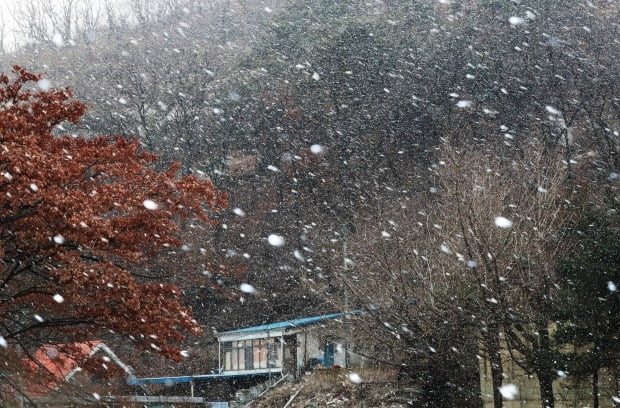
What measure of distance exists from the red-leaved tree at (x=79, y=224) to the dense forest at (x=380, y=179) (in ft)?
0.27

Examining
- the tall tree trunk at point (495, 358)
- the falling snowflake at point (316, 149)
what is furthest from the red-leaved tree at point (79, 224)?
the falling snowflake at point (316, 149)

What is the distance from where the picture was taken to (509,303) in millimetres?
15414

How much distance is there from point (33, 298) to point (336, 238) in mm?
21954

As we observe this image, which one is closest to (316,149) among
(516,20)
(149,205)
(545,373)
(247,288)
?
(247,288)

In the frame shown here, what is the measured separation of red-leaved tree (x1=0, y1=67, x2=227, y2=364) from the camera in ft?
36.0

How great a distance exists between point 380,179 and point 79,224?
27.4 metres

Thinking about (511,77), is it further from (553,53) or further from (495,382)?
(495,382)

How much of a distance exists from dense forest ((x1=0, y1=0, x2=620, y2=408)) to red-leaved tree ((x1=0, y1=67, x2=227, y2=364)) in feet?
0.27

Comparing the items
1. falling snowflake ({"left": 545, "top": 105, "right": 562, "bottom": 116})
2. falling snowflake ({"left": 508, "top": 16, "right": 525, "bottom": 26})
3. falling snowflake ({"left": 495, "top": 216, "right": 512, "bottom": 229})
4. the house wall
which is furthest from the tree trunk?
falling snowflake ({"left": 508, "top": 16, "right": 525, "bottom": 26})

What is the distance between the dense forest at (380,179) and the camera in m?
14.5

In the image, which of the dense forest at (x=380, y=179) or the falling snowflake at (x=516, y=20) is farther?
the falling snowflake at (x=516, y=20)

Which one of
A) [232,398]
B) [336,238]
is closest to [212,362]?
[232,398]

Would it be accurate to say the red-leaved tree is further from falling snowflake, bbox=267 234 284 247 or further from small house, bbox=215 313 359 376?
falling snowflake, bbox=267 234 284 247

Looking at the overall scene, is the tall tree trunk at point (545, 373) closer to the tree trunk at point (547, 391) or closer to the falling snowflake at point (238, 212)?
the tree trunk at point (547, 391)
